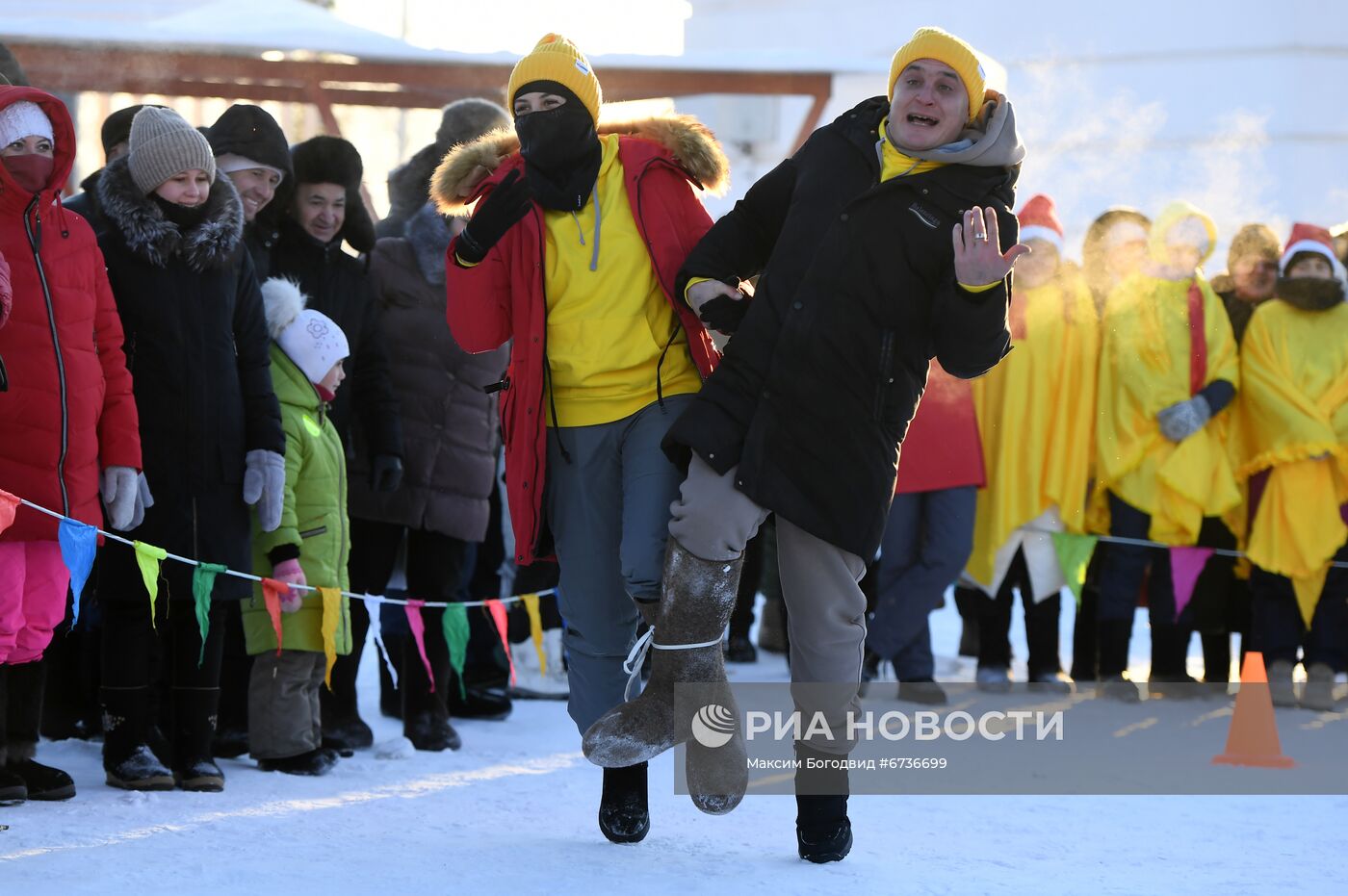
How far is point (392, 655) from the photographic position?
Answer: 23.7 ft

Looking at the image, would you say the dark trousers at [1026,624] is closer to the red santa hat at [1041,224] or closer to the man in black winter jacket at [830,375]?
the red santa hat at [1041,224]

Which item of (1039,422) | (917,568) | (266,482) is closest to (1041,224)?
(1039,422)

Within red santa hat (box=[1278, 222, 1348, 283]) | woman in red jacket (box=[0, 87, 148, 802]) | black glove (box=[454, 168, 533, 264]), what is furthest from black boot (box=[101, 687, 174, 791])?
red santa hat (box=[1278, 222, 1348, 283])

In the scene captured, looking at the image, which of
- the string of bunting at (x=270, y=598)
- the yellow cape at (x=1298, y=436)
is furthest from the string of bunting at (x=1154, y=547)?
the string of bunting at (x=270, y=598)

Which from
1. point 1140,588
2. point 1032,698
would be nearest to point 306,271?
point 1032,698

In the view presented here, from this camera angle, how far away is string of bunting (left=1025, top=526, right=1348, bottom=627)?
8.25 metres

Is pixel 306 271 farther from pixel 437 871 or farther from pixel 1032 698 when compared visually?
pixel 1032 698

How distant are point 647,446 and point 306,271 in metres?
2.32

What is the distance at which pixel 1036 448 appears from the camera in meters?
8.36

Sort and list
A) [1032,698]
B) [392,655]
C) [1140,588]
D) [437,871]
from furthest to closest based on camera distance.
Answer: [1140,588], [1032,698], [392,655], [437,871]

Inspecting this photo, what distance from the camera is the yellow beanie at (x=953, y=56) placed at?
15.2 ft

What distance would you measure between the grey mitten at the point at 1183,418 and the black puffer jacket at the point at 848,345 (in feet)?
12.4

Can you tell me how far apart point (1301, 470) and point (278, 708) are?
452 cm

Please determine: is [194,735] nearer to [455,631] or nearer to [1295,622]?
[455,631]
